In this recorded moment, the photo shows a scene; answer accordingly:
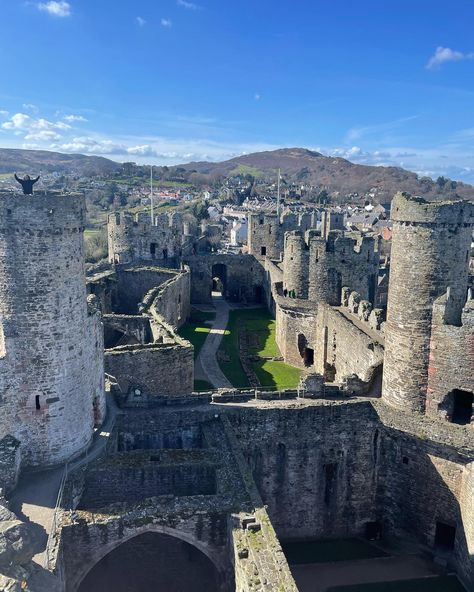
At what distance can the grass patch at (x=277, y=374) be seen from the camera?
3173 cm

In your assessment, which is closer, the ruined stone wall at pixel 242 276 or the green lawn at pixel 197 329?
the green lawn at pixel 197 329

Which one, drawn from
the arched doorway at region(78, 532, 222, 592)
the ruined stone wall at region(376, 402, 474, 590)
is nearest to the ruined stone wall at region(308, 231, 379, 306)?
the ruined stone wall at region(376, 402, 474, 590)

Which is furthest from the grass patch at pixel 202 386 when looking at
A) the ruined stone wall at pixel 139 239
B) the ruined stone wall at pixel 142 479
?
the ruined stone wall at pixel 139 239

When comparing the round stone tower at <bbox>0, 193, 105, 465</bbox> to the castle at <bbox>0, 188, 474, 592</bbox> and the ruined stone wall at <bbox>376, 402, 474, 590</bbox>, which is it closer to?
the castle at <bbox>0, 188, 474, 592</bbox>

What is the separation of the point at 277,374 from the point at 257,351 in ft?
16.5

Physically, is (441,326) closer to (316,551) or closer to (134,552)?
(316,551)

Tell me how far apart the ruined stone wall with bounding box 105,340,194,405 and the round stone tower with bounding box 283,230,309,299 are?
1475 cm

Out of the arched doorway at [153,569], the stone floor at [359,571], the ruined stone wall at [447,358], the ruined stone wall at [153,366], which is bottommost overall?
the stone floor at [359,571]

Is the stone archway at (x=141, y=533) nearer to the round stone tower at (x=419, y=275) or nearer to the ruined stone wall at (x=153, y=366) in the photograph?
the round stone tower at (x=419, y=275)

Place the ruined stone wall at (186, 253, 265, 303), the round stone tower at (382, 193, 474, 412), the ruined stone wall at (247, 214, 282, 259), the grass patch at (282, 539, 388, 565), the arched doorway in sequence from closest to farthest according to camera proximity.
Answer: the arched doorway
the round stone tower at (382, 193, 474, 412)
the grass patch at (282, 539, 388, 565)
the ruined stone wall at (186, 253, 265, 303)
the ruined stone wall at (247, 214, 282, 259)

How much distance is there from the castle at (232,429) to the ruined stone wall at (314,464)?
54 millimetres

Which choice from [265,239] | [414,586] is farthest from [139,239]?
[414,586]

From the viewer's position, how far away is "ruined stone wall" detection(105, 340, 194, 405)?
2486cm

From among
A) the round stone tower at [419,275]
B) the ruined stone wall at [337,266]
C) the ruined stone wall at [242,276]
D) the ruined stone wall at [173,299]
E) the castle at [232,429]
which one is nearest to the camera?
the castle at [232,429]
